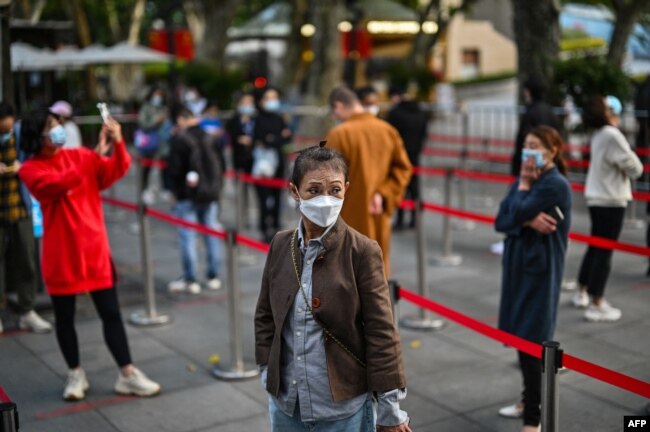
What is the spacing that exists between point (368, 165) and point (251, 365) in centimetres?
181

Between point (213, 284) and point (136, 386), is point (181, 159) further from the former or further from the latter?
point (136, 386)

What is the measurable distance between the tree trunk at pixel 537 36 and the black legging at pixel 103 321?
9.80m

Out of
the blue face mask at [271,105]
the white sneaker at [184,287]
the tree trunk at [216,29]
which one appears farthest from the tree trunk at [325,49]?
the white sneaker at [184,287]

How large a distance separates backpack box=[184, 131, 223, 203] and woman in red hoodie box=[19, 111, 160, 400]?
2.93 m

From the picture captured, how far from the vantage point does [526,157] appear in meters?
5.52

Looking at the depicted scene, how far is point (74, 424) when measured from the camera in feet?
19.3

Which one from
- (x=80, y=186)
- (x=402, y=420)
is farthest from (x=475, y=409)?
(x=80, y=186)

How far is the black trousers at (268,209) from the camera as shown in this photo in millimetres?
11203

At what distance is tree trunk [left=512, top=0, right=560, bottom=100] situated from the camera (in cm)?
1438

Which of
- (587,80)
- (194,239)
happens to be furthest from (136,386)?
(587,80)

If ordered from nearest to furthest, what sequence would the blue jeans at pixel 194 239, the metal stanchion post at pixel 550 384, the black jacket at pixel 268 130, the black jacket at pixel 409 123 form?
the metal stanchion post at pixel 550 384, the blue jeans at pixel 194 239, the black jacket at pixel 268 130, the black jacket at pixel 409 123

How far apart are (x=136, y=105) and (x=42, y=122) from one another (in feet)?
64.5

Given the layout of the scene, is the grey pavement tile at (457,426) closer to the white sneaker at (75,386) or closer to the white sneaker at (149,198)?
the white sneaker at (75,386)

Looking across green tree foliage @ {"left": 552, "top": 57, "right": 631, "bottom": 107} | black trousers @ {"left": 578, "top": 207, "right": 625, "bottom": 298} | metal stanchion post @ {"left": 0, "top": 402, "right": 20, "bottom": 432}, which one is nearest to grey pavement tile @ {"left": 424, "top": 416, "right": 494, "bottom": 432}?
black trousers @ {"left": 578, "top": 207, "right": 625, "bottom": 298}
